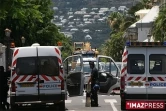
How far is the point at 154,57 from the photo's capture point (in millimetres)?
A: 19688

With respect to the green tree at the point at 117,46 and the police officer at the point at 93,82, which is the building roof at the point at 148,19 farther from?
the police officer at the point at 93,82

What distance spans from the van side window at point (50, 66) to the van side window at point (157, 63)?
326 centimetres

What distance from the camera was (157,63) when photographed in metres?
19.7

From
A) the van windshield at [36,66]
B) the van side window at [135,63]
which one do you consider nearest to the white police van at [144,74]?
the van side window at [135,63]

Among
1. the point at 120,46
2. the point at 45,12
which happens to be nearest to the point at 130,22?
the point at 120,46

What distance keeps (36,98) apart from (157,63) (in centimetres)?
437

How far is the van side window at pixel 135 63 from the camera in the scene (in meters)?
19.6

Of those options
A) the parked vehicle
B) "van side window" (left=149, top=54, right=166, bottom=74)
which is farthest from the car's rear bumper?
"van side window" (left=149, top=54, right=166, bottom=74)

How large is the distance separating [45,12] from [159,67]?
2112 inches

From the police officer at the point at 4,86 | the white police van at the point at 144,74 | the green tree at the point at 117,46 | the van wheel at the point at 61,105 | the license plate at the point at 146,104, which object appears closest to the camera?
the white police van at the point at 144,74

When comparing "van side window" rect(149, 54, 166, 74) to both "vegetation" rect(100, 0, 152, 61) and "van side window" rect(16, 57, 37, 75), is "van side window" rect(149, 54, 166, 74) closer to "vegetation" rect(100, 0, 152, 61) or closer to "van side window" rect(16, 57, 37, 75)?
"van side window" rect(16, 57, 37, 75)

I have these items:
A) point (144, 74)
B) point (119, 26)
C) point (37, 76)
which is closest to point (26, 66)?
point (37, 76)

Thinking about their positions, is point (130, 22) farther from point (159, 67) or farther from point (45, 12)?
point (159, 67)

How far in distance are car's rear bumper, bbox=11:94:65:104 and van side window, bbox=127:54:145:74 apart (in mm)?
2587
